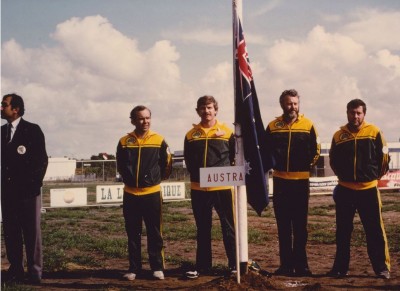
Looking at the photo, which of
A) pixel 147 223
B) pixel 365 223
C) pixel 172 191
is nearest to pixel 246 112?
pixel 147 223

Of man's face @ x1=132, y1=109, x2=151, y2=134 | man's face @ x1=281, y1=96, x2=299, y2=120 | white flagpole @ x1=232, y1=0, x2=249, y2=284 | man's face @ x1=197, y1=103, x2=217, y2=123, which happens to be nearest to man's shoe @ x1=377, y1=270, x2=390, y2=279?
white flagpole @ x1=232, y1=0, x2=249, y2=284

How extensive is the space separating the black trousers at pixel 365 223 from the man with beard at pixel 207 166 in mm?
1370

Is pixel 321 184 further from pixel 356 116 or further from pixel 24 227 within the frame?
pixel 24 227

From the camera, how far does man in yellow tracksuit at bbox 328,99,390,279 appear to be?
6.18 m

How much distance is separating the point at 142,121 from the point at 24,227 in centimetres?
197

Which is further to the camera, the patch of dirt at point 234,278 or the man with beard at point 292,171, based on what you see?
the man with beard at point 292,171

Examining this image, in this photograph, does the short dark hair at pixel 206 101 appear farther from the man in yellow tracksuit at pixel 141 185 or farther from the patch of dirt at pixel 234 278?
the patch of dirt at pixel 234 278

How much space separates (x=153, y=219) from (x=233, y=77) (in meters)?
2.08

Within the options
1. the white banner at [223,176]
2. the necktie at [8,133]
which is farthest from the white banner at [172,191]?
the white banner at [223,176]

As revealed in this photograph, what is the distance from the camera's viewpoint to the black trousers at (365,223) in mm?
6219

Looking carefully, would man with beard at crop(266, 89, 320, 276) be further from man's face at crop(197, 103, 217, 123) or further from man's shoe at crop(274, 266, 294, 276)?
man's face at crop(197, 103, 217, 123)

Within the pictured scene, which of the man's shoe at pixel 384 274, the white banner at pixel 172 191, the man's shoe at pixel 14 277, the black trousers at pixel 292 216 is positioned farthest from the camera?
the white banner at pixel 172 191

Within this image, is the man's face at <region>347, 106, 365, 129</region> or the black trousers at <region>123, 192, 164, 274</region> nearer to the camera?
the man's face at <region>347, 106, 365, 129</region>

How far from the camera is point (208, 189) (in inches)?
251
